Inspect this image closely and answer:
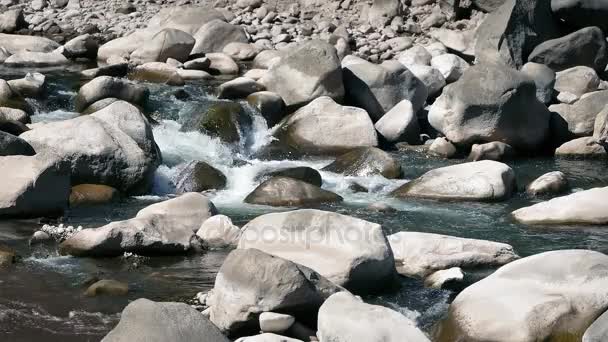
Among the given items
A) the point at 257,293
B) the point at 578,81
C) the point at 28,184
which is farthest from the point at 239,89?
the point at 257,293

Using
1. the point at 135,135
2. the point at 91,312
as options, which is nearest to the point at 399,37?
the point at 135,135

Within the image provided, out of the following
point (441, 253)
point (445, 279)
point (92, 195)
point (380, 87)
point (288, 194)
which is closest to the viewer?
point (445, 279)

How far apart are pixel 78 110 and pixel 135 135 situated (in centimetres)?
336

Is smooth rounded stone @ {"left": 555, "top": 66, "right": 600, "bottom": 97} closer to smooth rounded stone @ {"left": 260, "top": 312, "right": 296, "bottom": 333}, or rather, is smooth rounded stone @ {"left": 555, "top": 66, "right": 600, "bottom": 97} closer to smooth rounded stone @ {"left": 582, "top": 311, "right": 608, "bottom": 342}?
smooth rounded stone @ {"left": 582, "top": 311, "right": 608, "bottom": 342}

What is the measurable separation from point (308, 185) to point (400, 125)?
4093 mm

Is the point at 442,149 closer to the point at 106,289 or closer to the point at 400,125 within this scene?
the point at 400,125

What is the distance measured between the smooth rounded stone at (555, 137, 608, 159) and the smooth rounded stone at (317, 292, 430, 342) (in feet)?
33.1

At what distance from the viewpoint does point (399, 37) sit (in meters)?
25.8

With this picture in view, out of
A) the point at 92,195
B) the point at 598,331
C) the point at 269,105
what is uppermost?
the point at 598,331

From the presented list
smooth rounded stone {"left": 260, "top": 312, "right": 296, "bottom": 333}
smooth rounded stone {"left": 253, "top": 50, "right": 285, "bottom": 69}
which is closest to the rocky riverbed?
smooth rounded stone {"left": 260, "top": 312, "right": 296, "bottom": 333}

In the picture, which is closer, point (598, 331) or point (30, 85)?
point (598, 331)

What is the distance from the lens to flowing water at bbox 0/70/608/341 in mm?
8594

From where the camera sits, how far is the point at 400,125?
17031mm

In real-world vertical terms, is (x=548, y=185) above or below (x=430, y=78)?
above
